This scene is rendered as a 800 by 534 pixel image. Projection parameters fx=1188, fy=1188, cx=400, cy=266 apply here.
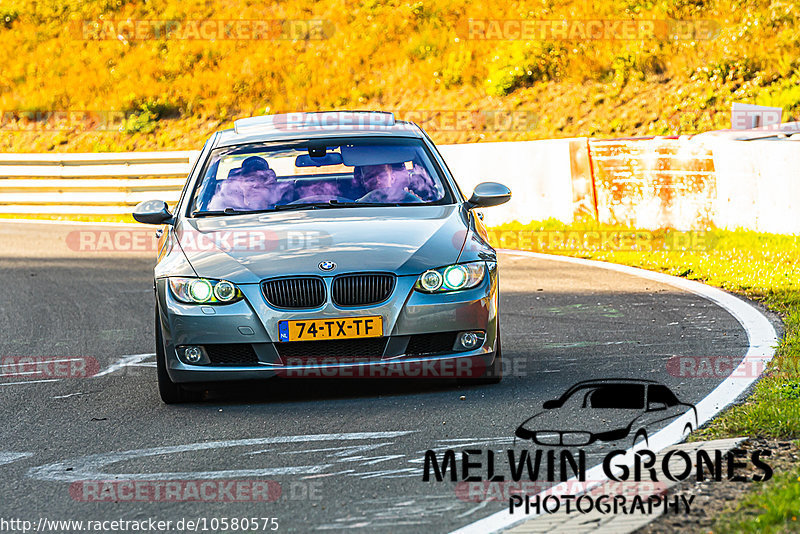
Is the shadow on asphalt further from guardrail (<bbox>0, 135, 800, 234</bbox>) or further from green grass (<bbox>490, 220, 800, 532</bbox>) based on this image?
guardrail (<bbox>0, 135, 800, 234</bbox>)

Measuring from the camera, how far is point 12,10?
37.1 metres

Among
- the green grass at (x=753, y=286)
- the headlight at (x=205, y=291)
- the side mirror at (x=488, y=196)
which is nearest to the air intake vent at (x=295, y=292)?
the headlight at (x=205, y=291)

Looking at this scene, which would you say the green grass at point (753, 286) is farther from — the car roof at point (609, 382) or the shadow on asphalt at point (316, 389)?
the shadow on asphalt at point (316, 389)

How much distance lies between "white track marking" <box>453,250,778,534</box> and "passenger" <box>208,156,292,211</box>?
294cm

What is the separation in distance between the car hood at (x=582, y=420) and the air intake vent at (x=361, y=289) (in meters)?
1.07

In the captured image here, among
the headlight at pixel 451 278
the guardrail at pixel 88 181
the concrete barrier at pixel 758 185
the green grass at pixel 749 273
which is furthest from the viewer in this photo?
the guardrail at pixel 88 181

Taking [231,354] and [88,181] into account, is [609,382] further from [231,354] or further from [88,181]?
[88,181]

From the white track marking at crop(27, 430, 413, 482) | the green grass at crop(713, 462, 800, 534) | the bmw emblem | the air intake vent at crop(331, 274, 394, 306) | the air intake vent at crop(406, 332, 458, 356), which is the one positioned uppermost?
the bmw emblem

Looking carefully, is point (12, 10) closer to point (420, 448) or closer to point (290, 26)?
point (290, 26)

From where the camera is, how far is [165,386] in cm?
664

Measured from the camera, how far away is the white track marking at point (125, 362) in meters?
7.80

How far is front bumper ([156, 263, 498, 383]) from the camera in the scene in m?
6.29

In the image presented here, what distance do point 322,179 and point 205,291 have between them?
1527 millimetres

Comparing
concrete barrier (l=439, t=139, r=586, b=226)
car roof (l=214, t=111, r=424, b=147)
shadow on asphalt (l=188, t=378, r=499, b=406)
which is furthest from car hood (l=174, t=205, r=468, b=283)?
concrete barrier (l=439, t=139, r=586, b=226)
